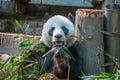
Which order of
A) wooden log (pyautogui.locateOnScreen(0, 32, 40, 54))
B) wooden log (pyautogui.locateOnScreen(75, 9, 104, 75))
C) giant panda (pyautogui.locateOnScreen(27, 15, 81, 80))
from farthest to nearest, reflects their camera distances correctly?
wooden log (pyautogui.locateOnScreen(0, 32, 40, 54)) → giant panda (pyautogui.locateOnScreen(27, 15, 81, 80)) → wooden log (pyautogui.locateOnScreen(75, 9, 104, 75))

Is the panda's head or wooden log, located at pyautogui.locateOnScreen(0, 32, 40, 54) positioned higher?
the panda's head

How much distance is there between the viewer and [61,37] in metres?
4.89

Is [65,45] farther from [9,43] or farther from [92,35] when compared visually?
[9,43]

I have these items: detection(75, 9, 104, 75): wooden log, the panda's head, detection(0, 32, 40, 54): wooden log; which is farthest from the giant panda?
detection(75, 9, 104, 75): wooden log

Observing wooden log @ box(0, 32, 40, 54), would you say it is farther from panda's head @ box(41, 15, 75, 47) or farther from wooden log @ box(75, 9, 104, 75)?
wooden log @ box(75, 9, 104, 75)

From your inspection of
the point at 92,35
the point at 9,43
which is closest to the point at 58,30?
the point at 92,35

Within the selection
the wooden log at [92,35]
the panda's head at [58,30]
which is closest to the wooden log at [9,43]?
the panda's head at [58,30]

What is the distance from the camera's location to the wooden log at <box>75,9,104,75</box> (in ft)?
15.0

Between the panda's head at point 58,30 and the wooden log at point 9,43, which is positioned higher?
the panda's head at point 58,30

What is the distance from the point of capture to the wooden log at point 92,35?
15.0 feet

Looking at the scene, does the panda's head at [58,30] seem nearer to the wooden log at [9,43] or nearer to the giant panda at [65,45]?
the giant panda at [65,45]

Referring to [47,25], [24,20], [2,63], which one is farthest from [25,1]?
[2,63]

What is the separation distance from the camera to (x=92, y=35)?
462cm

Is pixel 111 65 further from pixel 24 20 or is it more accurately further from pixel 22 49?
pixel 24 20
